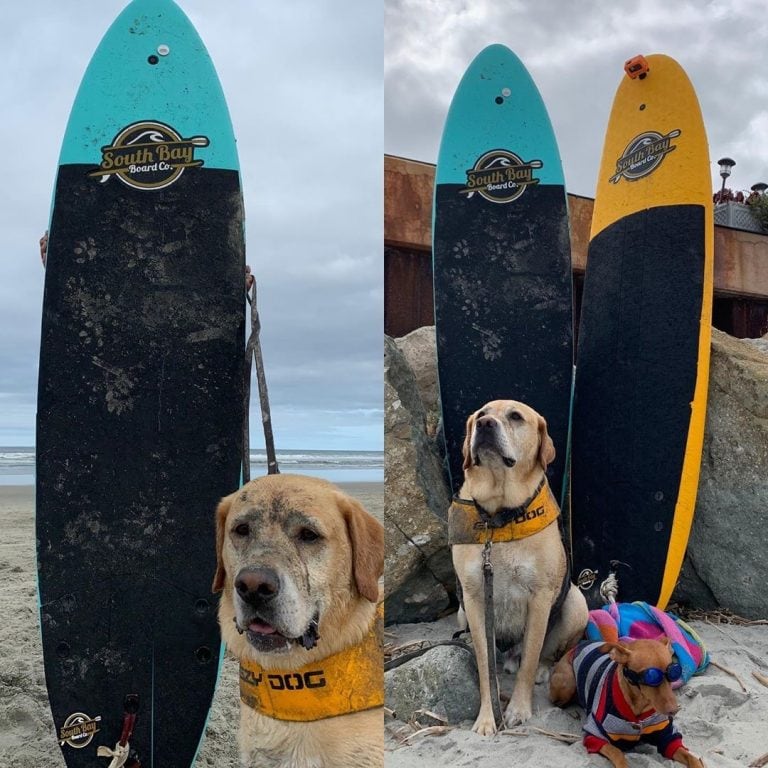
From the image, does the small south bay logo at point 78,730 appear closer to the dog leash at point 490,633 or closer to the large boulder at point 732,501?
the dog leash at point 490,633

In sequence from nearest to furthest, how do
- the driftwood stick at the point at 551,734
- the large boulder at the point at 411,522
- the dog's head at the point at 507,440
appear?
the driftwood stick at the point at 551,734 → the dog's head at the point at 507,440 → the large boulder at the point at 411,522

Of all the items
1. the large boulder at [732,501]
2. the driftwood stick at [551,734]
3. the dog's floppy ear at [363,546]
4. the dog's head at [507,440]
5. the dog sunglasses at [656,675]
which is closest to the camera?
the dog's floppy ear at [363,546]

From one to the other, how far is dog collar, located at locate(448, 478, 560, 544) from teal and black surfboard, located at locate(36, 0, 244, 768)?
2.15ft

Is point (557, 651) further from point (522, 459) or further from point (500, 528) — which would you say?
point (522, 459)

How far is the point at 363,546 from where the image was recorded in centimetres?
125

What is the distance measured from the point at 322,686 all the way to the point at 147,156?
5.08ft

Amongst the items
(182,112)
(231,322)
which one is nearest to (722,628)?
(231,322)

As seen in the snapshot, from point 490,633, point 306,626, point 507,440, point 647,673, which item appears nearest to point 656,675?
point 647,673

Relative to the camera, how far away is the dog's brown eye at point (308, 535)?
1192 millimetres

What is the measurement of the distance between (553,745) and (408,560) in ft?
3.25

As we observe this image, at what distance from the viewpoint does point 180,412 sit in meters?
1.95

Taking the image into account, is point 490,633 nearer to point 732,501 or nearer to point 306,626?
point 306,626

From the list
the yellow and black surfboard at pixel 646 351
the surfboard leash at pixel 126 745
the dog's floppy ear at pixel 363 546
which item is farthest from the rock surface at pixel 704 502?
the dog's floppy ear at pixel 363 546

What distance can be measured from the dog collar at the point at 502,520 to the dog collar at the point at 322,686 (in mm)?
683
